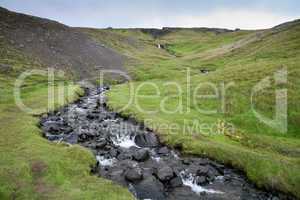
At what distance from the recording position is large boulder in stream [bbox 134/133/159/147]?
42438 millimetres

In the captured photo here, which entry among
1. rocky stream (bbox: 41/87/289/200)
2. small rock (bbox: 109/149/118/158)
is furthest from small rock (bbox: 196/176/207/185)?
small rock (bbox: 109/149/118/158)

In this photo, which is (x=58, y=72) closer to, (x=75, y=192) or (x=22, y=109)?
(x=22, y=109)

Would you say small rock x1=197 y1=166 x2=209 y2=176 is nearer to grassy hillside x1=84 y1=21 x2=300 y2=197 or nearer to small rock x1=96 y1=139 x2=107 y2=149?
grassy hillside x1=84 y1=21 x2=300 y2=197

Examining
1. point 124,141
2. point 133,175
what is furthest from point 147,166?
point 124,141

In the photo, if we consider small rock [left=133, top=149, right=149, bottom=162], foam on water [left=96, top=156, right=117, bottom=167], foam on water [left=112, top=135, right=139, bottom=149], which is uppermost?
foam on water [left=112, top=135, right=139, bottom=149]

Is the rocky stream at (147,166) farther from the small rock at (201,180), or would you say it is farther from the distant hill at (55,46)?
the distant hill at (55,46)

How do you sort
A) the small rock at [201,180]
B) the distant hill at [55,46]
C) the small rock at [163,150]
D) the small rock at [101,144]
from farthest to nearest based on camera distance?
the distant hill at [55,46], the small rock at [101,144], the small rock at [163,150], the small rock at [201,180]

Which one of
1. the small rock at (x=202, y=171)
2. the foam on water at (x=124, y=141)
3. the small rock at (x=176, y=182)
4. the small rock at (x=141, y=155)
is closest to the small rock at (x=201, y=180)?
the small rock at (x=202, y=171)

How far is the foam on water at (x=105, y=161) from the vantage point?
3481cm

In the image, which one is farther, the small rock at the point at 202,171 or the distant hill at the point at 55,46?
the distant hill at the point at 55,46

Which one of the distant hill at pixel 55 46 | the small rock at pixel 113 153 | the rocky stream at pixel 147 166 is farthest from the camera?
the distant hill at pixel 55 46

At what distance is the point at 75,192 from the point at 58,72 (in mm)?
88348

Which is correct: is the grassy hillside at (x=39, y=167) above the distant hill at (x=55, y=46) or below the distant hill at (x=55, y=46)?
below

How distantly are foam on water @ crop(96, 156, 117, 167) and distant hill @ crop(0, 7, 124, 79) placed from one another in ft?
264
